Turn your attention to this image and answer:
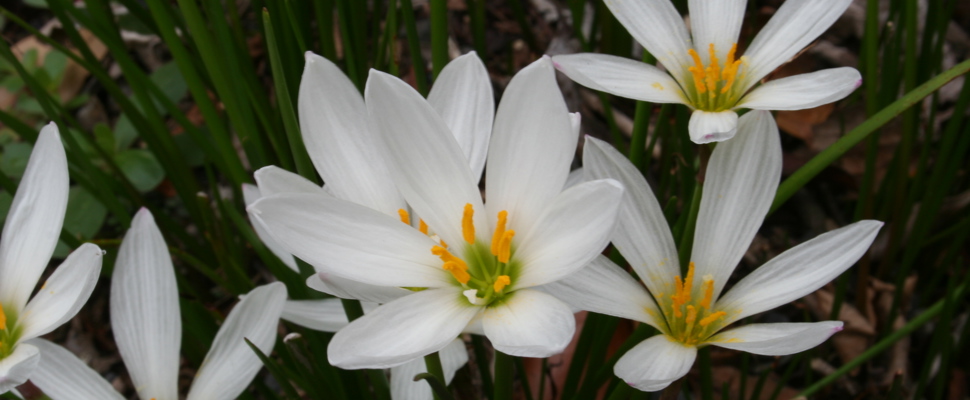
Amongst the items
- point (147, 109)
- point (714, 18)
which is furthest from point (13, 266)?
point (714, 18)

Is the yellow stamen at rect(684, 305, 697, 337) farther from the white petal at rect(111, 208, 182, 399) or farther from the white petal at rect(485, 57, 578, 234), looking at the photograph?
the white petal at rect(111, 208, 182, 399)

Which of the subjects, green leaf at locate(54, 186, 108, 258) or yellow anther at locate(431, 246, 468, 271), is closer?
yellow anther at locate(431, 246, 468, 271)

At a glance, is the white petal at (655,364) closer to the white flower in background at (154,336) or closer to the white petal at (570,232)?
the white petal at (570,232)

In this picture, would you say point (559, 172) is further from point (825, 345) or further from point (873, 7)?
point (825, 345)

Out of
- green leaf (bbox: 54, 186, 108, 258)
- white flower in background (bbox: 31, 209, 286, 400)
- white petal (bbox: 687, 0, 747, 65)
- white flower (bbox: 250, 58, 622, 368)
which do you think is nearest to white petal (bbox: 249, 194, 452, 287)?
white flower (bbox: 250, 58, 622, 368)

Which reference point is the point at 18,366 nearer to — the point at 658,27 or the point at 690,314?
the point at 690,314

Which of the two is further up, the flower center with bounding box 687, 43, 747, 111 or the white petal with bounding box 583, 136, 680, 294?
the flower center with bounding box 687, 43, 747, 111
